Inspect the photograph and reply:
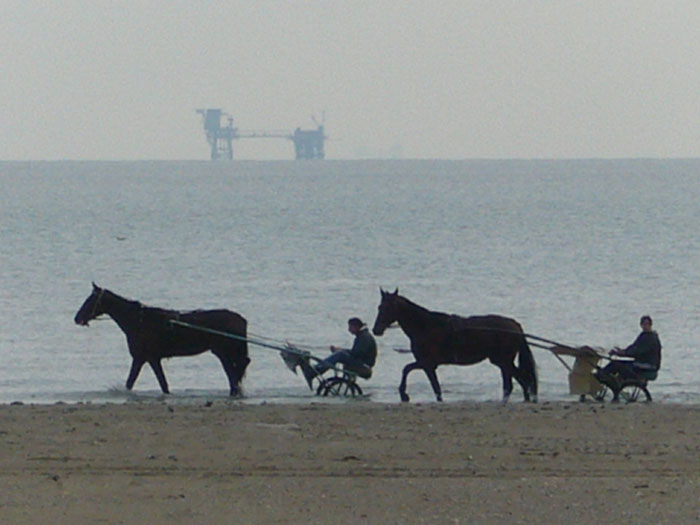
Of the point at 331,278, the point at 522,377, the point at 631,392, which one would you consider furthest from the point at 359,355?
the point at 331,278

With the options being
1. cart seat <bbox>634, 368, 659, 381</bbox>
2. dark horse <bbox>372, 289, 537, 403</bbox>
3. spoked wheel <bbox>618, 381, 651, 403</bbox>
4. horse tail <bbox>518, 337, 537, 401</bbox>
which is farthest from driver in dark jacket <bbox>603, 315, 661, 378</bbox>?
dark horse <bbox>372, 289, 537, 403</bbox>

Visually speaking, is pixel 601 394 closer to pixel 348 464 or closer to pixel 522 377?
pixel 522 377

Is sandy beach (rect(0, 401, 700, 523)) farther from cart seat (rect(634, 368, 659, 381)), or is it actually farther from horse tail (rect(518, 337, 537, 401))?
horse tail (rect(518, 337, 537, 401))

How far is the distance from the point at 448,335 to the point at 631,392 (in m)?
2.21

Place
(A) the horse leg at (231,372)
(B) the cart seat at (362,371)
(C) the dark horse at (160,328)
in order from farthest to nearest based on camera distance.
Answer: (A) the horse leg at (231,372) → (C) the dark horse at (160,328) → (B) the cart seat at (362,371)

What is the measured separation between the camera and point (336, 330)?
31.8m

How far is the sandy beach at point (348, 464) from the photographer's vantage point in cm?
1180

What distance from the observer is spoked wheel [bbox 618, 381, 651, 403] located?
1886 centimetres

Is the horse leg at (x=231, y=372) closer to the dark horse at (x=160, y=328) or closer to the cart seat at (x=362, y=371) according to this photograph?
the dark horse at (x=160, y=328)

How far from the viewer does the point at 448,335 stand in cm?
1883

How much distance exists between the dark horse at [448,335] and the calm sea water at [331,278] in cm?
138

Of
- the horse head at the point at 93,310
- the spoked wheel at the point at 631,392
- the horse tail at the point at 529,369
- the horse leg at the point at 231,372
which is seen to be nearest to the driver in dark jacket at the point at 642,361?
the spoked wheel at the point at 631,392

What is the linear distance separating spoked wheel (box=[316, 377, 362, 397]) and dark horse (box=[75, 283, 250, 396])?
1.15 meters

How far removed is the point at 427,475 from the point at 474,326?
5972 mm
